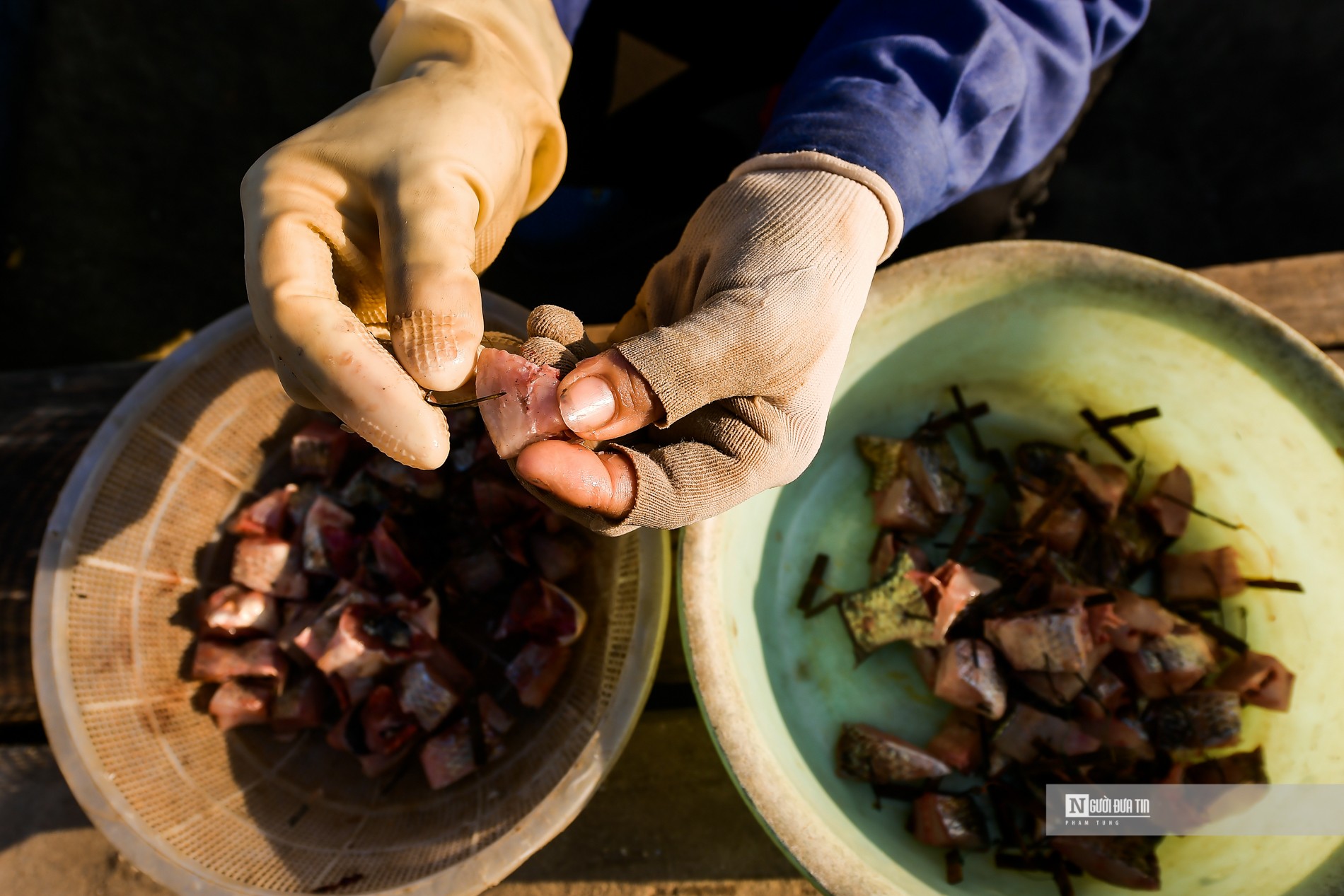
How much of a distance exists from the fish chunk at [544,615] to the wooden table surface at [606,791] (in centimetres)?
38

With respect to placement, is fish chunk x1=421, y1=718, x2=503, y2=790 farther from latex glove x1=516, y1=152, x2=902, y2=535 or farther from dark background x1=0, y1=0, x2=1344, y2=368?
dark background x1=0, y1=0, x2=1344, y2=368

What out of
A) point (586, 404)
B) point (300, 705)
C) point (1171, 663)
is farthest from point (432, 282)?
point (1171, 663)

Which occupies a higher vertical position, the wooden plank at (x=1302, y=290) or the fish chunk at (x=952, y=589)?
the wooden plank at (x=1302, y=290)

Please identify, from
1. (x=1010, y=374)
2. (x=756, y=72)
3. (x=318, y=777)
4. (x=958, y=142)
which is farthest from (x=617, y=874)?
(x=756, y=72)

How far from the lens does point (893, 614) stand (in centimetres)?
165

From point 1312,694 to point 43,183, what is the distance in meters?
4.26

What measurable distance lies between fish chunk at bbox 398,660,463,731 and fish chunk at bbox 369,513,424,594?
20 centimetres

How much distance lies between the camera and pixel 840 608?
1707 mm

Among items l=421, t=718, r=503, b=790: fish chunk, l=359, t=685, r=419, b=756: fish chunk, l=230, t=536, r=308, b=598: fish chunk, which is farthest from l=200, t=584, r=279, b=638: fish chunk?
l=421, t=718, r=503, b=790: fish chunk

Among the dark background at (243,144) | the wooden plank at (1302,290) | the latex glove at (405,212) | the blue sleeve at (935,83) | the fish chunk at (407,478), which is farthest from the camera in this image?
the dark background at (243,144)

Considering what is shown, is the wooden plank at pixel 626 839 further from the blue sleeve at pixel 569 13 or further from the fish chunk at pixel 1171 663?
the blue sleeve at pixel 569 13

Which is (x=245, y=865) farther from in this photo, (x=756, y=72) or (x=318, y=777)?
(x=756, y=72)

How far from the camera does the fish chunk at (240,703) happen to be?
1628mm

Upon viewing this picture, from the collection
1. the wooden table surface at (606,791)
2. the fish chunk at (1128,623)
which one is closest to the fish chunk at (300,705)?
the wooden table surface at (606,791)
